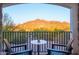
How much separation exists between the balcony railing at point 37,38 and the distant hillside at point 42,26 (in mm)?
72

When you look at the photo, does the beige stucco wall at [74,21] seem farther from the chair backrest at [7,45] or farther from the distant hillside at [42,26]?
the chair backrest at [7,45]

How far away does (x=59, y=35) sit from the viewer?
1.96 m

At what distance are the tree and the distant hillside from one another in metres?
0.09

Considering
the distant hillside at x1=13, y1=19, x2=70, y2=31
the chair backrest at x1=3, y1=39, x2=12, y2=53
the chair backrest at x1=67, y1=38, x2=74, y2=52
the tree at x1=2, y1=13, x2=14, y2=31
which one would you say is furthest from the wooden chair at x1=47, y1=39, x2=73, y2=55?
the tree at x1=2, y1=13, x2=14, y2=31

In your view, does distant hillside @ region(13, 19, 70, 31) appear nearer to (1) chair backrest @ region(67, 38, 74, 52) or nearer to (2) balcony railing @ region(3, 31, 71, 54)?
(2) balcony railing @ region(3, 31, 71, 54)

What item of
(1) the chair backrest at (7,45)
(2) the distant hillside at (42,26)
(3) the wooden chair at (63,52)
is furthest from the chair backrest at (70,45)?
(1) the chair backrest at (7,45)

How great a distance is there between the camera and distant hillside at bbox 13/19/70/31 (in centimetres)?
195

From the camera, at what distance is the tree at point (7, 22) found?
195cm

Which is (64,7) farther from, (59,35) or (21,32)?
(21,32)

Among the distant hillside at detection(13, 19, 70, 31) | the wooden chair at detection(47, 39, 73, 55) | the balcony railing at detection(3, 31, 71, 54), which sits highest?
the distant hillside at detection(13, 19, 70, 31)

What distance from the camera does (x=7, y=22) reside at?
196cm

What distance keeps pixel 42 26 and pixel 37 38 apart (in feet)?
0.76

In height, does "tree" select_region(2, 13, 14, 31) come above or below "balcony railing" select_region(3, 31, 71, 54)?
above

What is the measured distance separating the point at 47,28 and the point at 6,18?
2.45ft
